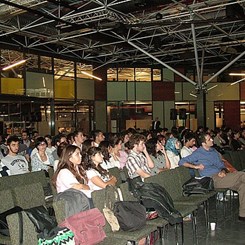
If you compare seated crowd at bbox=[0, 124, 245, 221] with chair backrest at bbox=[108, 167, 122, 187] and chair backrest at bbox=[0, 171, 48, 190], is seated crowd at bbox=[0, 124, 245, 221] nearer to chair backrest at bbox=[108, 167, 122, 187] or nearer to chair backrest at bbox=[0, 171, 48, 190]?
chair backrest at bbox=[108, 167, 122, 187]

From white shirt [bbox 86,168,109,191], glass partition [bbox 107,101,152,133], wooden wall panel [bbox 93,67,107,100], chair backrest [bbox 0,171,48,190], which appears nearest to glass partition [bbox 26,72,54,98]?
wooden wall panel [bbox 93,67,107,100]

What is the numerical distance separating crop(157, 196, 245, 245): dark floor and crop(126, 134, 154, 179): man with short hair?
0.97 m

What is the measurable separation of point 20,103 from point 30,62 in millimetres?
2540

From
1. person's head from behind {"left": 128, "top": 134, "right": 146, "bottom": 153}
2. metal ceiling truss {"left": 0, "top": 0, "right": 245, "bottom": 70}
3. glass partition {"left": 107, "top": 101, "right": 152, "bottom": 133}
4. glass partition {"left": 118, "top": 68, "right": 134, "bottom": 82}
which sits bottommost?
person's head from behind {"left": 128, "top": 134, "right": 146, "bottom": 153}

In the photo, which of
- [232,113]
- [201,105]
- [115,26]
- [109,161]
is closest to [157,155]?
[109,161]

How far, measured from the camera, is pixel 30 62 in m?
16.5

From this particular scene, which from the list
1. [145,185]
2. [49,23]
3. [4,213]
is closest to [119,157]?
[145,185]

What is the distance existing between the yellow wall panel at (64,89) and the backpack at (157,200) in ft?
44.7

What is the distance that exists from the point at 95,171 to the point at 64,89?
1394 centimetres

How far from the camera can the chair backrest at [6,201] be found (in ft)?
14.0

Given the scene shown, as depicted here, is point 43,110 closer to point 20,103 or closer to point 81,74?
point 20,103

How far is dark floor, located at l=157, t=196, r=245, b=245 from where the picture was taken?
5.25 metres

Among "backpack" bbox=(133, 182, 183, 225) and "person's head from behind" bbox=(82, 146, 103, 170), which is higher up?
"person's head from behind" bbox=(82, 146, 103, 170)

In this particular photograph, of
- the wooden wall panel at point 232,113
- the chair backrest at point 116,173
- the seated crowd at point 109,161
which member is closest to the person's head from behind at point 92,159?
the seated crowd at point 109,161
